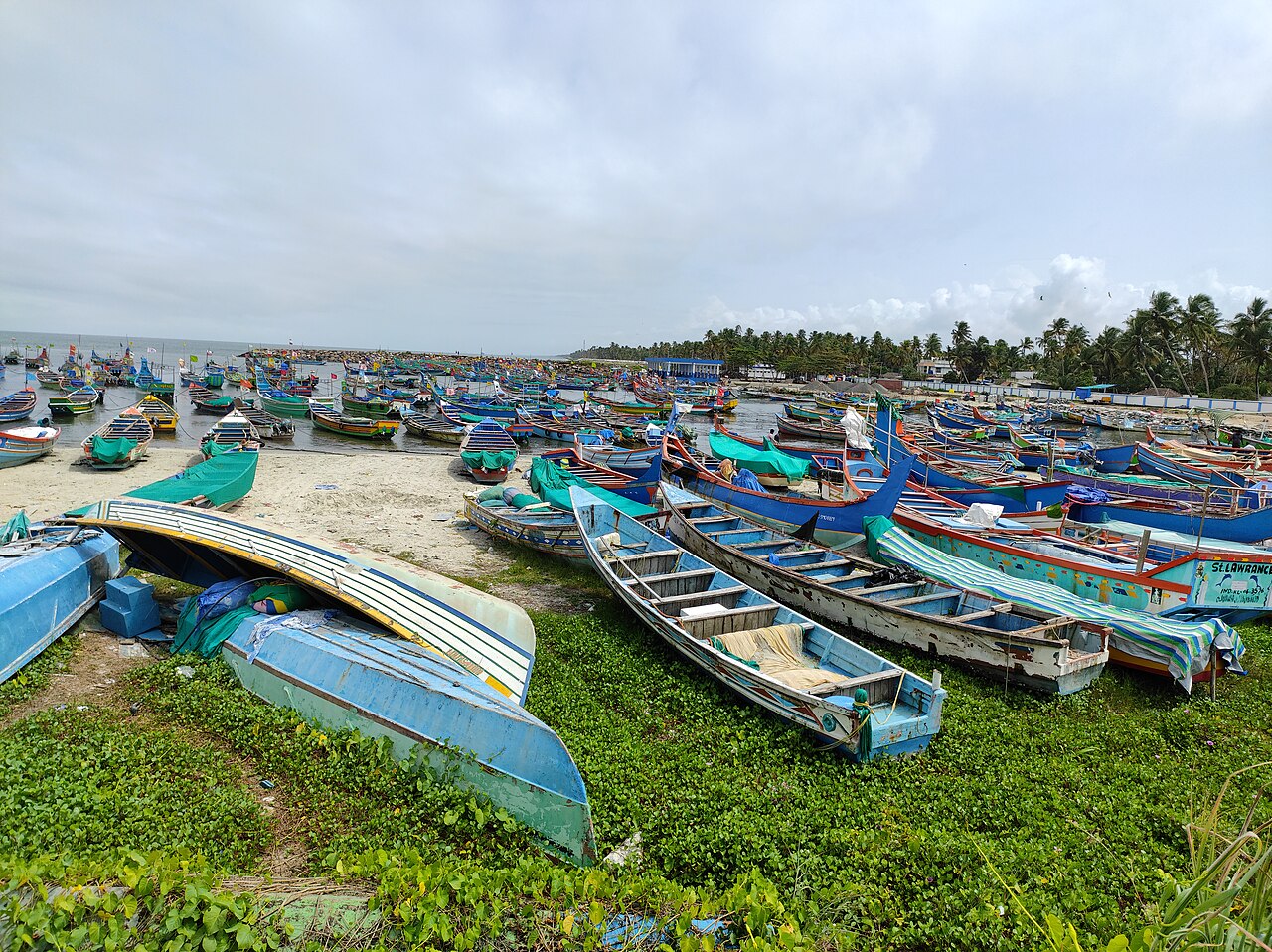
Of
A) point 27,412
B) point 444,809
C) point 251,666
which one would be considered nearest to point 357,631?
point 251,666

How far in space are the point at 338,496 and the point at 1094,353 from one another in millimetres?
87843

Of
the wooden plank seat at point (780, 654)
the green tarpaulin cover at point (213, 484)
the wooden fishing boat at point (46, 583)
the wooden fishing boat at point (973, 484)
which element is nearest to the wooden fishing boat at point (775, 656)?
the wooden plank seat at point (780, 654)

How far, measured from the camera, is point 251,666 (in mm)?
7492

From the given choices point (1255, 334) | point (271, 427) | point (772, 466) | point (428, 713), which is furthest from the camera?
point (1255, 334)

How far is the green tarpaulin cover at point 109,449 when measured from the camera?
21.8 metres

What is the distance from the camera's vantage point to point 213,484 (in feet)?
54.3

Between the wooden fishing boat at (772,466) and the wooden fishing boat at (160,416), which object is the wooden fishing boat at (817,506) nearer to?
the wooden fishing boat at (772,466)

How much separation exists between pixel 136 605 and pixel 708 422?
1913 inches

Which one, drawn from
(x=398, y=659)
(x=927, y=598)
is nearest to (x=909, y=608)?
(x=927, y=598)

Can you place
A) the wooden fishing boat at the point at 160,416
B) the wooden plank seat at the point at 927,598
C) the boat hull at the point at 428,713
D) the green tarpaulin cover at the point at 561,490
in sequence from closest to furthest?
the boat hull at the point at 428,713 < the wooden plank seat at the point at 927,598 < the green tarpaulin cover at the point at 561,490 < the wooden fishing boat at the point at 160,416

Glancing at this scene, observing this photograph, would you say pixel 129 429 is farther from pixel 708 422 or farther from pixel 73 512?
pixel 708 422

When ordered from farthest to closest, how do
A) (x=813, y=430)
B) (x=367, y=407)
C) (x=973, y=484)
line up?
1. (x=813, y=430)
2. (x=367, y=407)
3. (x=973, y=484)

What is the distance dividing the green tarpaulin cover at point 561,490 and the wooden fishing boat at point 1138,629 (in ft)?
21.8

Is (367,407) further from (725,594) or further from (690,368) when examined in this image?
(690,368)
